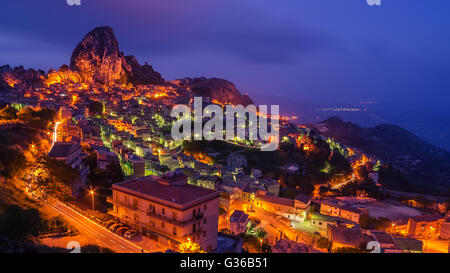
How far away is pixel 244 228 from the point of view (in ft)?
60.0

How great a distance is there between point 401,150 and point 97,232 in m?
71.2

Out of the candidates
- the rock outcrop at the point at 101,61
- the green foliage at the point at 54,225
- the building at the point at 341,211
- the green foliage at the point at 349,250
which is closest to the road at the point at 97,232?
the green foliage at the point at 54,225

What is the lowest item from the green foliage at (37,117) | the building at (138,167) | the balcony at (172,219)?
the balcony at (172,219)

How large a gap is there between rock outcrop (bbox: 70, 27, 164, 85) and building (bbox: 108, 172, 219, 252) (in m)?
52.9

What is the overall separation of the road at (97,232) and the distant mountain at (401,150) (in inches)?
1761

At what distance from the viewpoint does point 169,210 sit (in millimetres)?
12469

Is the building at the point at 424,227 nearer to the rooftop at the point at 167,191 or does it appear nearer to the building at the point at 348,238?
the building at the point at 348,238

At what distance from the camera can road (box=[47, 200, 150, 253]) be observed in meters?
11.2

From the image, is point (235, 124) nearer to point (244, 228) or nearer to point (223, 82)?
point (244, 228)

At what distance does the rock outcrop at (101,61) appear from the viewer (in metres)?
61.5

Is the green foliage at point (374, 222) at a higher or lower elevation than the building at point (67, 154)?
lower

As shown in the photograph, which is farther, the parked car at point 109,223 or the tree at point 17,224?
the parked car at point 109,223

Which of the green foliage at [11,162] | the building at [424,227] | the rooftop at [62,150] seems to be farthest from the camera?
the building at [424,227]
